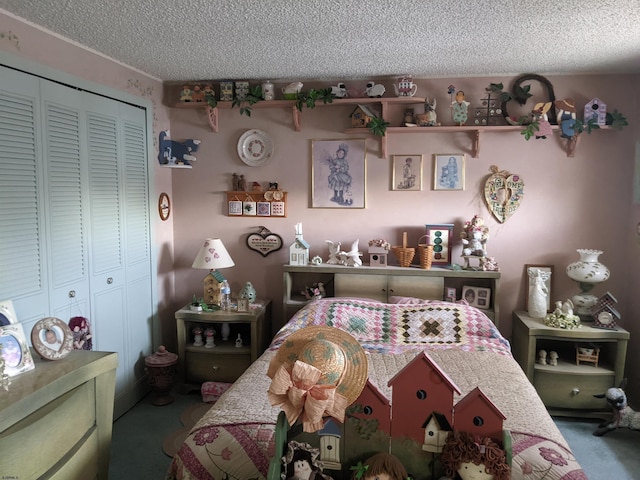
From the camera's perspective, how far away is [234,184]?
375 centimetres

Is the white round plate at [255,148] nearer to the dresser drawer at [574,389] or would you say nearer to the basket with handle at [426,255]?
the basket with handle at [426,255]

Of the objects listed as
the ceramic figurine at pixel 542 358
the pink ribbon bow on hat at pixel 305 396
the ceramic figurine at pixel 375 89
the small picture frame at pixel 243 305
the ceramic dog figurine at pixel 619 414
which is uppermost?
the ceramic figurine at pixel 375 89

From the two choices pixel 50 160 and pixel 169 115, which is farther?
pixel 169 115

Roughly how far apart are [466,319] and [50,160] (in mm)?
2505

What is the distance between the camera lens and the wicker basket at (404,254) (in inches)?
135

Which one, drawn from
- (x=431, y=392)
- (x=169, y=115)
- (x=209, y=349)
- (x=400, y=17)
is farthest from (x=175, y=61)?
(x=431, y=392)

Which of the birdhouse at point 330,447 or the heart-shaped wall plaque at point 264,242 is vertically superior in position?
the heart-shaped wall plaque at point 264,242

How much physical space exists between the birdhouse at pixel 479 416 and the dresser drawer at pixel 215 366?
2239mm

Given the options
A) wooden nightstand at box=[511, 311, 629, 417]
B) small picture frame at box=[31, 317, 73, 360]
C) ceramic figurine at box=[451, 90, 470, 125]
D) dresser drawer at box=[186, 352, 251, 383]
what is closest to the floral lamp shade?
dresser drawer at box=[186, 352, 251, 383]

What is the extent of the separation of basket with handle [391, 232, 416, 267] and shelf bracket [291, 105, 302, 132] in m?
1.10

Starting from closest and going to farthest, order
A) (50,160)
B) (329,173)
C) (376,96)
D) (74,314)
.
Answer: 1. (50,160)
2. (74,314)
3. (376,96)
4. (329,173)

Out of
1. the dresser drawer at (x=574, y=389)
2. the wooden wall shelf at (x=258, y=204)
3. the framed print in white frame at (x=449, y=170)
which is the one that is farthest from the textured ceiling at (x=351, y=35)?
the dresser drawer at (x=574, y=389)

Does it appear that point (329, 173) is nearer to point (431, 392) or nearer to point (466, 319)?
point (466, 319)

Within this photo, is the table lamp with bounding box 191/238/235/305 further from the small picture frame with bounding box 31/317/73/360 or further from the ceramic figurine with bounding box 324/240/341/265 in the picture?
the small picture frame with bounding box 31/317/73/360
